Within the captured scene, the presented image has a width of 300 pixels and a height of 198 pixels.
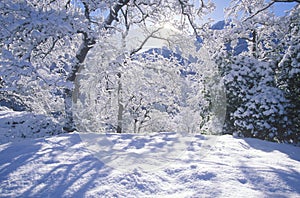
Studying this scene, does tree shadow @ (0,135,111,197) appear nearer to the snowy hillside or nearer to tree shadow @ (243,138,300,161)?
→ the snowy hillside

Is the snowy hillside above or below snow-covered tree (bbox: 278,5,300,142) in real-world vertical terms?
below

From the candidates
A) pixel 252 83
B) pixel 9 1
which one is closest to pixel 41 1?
pixel 9 1

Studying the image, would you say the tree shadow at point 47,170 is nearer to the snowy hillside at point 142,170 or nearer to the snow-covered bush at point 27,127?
the snowy hillside at point 142,170

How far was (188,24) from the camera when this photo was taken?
→ 9.59 m

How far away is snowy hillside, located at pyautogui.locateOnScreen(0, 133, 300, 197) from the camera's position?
86.2 inches

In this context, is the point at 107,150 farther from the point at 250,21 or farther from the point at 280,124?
the point at 250,21

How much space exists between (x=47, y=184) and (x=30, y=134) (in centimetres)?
380

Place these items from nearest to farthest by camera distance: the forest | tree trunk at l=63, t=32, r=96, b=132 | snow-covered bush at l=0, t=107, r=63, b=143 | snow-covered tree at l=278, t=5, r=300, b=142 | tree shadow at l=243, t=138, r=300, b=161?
tree shadow at l=243, t=138, r=300, b=161
the forest
snow-covered bush at l=0, t=107, r=63, b=143
snow-covered tree at l=278, t=5, r=300, b=142
tree trunk at l=63, t=32, r=96, b=132

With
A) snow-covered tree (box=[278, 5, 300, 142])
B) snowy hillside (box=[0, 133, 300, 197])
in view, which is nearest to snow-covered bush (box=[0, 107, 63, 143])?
snowy hillside (box=[0, 133, 300, 197])

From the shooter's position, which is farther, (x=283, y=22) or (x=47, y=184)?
(x=283, y=22)

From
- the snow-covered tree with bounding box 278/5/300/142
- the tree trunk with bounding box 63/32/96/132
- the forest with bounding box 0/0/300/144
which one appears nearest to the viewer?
the forest with bounding box 0/0/300/144

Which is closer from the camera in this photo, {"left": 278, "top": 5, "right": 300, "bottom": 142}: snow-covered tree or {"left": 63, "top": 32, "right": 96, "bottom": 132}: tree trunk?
{"left": 278, "top": 5, "right": 300, "bottom": 142}: snow-covered tree

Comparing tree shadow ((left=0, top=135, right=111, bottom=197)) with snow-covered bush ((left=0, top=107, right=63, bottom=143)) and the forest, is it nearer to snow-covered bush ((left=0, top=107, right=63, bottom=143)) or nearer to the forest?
the forest

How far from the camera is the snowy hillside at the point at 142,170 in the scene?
2189 mm
